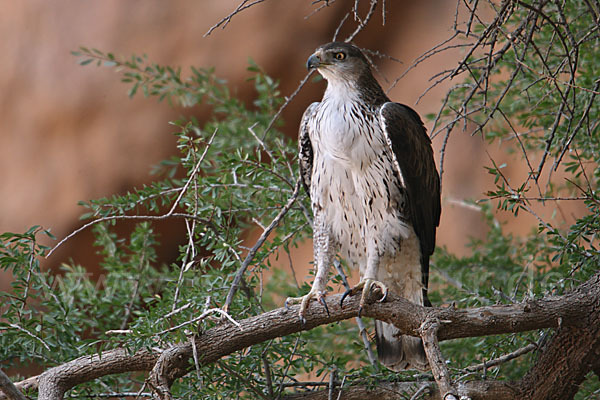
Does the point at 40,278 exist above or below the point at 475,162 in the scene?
below

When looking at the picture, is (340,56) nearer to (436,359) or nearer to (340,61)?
(340,61)

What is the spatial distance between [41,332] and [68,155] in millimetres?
4237

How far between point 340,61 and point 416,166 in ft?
2.10

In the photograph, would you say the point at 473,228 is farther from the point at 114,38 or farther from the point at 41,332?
the point at 41,332

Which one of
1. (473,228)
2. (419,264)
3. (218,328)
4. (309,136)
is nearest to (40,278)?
(218,328)

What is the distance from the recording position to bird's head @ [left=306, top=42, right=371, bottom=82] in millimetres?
3150

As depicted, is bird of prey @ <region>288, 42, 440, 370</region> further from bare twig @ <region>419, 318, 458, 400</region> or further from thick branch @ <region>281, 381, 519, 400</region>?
bare twig @ <region>419, 318, 458, 400</region>

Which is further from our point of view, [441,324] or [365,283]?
[365,283]

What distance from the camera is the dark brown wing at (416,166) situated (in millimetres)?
2947

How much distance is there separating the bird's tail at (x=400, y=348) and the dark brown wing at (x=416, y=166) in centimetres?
26

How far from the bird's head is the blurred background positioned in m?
3.53

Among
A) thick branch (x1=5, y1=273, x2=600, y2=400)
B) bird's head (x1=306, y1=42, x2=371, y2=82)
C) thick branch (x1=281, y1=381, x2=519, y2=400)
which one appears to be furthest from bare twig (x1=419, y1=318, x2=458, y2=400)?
bird's head (x1=306, y1=42, x2=371, y2=82)

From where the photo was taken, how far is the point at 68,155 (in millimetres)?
6758

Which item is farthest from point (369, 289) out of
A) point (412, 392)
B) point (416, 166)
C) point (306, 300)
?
point (416, 166)
